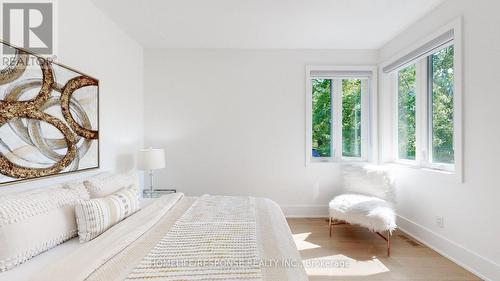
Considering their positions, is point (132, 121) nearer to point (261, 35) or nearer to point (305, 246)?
point (261, 35)

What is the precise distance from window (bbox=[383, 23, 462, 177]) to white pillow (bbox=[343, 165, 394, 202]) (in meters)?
0.41

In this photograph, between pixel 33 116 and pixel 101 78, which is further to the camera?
pixel 101 78

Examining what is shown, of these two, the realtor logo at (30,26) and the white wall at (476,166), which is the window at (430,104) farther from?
the realtor logo at (30,26)

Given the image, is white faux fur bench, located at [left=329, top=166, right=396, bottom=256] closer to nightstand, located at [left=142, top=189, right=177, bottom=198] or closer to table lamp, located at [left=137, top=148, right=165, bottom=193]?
nightstand, located at [left=142, top=189, right=177, bottom=198]

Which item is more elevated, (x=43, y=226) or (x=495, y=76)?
(x=495, y=76)

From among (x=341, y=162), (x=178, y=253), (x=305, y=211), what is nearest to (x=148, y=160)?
(x=178, y=253)

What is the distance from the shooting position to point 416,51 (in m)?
2.95

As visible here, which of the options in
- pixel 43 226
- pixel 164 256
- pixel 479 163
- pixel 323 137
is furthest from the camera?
pixel 323 137

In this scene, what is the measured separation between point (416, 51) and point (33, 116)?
12.4 feet

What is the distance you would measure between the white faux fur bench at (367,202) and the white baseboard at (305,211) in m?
0.37

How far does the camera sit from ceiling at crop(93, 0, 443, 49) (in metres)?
2.59

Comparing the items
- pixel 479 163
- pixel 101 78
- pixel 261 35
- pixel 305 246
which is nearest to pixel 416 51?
pixel 479 163

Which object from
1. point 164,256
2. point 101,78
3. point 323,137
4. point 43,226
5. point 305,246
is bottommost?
point 305,246

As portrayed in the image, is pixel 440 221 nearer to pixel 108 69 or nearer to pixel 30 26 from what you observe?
pixel 108 69
